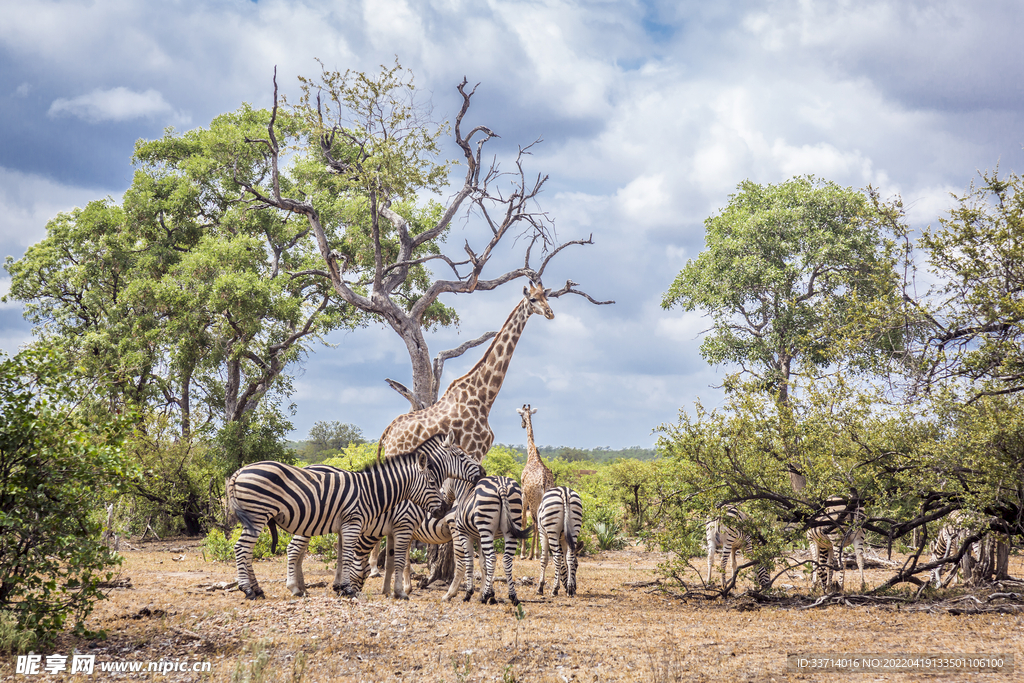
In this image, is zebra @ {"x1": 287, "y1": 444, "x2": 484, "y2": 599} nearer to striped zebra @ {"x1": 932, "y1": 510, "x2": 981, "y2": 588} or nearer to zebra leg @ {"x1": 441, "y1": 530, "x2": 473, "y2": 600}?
zebra leg @ {"x1": 441, "y1": 530, "x2": 473, "y2": 600}

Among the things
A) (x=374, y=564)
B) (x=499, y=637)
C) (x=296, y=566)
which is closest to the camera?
(x=499, y=637)

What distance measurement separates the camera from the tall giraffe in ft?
42.2

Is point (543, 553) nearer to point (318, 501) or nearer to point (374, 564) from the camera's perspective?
point (374, 564)

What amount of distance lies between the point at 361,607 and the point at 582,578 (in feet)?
20.1

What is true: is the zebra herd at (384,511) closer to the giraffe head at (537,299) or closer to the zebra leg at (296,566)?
the zebra leg at (296,566)

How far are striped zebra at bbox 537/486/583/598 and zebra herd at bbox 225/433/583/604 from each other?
931 mm

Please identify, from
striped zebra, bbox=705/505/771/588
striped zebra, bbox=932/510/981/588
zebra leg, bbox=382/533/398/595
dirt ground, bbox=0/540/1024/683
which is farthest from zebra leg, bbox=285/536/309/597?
striped zebra, bbox=932/510/981/588

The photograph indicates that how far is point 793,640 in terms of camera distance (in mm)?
7723

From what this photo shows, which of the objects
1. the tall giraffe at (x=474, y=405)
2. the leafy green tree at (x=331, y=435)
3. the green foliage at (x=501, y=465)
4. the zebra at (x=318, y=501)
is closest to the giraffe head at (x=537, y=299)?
the tall giraffe at (x=474, y=405)

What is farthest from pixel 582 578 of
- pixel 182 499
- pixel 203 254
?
pixel 203 254

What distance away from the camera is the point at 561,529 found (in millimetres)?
11500

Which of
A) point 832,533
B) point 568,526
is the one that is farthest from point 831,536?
point 568,526

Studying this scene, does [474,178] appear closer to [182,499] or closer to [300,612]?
[300,612]

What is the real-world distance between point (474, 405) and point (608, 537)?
870cm
